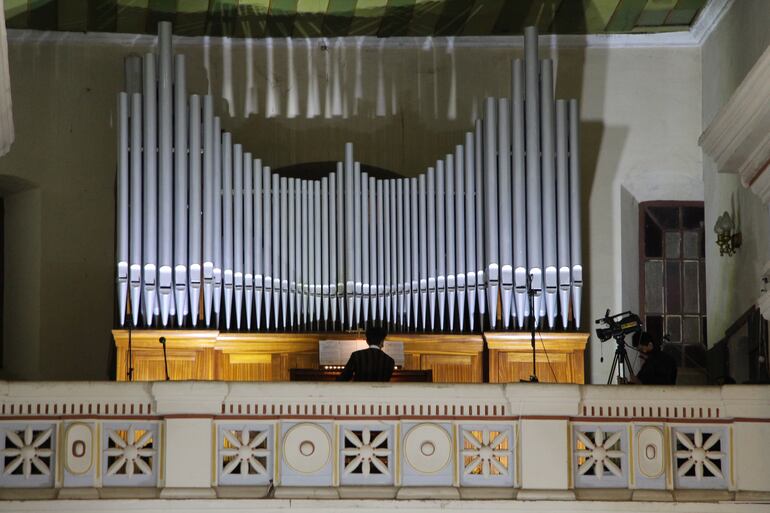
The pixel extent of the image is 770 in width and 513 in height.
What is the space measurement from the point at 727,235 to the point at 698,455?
3686 millimetres

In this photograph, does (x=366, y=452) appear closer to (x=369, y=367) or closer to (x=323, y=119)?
(x=369, y=367)

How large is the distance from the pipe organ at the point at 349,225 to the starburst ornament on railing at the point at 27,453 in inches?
138

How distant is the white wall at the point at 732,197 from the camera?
15.1 meters

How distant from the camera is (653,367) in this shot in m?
13.8

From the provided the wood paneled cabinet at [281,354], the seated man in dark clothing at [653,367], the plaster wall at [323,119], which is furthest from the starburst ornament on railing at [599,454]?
the plaster wall at [323,119]

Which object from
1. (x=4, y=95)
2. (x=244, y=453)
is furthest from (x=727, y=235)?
(x=4, y=95)

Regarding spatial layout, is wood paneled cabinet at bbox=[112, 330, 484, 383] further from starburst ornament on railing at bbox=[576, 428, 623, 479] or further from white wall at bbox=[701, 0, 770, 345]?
starburst ornament on railing at bbox=[576, 428, 623, 479]

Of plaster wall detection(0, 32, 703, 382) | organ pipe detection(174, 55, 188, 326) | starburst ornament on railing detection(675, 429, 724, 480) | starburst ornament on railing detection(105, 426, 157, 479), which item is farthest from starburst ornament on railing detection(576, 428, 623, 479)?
organ pipe detection(174, 55, 188, 326)

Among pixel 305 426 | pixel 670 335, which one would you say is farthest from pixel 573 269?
pixel 305 426

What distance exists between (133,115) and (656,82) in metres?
4.97

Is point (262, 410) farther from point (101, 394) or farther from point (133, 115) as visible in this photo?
point (133, 115)

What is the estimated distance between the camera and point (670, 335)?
17016 mm

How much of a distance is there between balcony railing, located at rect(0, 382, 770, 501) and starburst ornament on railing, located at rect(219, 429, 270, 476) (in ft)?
0.04

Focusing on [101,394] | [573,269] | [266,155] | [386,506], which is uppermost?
[266,155]
